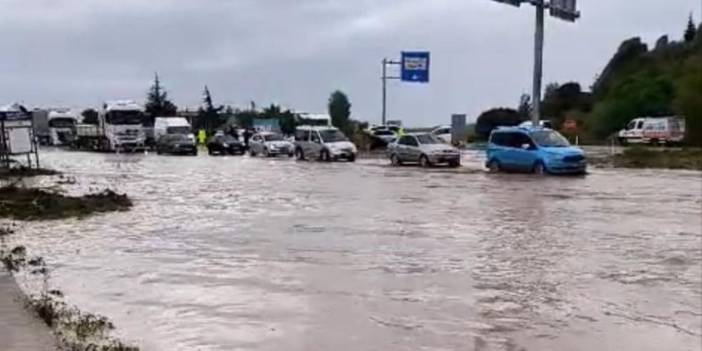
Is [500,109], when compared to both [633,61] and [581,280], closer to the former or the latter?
[633,61]

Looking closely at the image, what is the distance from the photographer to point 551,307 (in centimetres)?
1192

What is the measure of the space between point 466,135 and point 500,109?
47.6ft

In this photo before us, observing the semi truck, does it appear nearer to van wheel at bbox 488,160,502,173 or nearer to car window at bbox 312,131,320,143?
car window at bbox 312,131,320,143

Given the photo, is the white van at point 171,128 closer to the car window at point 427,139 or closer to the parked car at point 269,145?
the parked car at point 269,145

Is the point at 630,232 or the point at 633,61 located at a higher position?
the point at 633,61

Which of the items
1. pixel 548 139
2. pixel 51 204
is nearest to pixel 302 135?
pixel 548 139

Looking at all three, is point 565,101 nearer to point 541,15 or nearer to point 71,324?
point 541,15

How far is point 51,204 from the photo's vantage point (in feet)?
78.3

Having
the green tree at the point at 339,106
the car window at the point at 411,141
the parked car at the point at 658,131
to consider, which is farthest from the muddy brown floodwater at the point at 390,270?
the green tree at the point at 339,106

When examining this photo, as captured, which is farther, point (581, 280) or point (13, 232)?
point (13, 232)

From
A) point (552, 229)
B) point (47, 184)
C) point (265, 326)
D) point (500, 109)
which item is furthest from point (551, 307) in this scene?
point (500, 109)

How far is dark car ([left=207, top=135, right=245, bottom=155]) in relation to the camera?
216 feet

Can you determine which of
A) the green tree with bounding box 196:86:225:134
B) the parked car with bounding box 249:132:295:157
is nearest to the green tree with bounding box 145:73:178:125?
the green tree with bounding box 196:86:225:134

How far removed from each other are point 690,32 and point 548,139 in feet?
220
